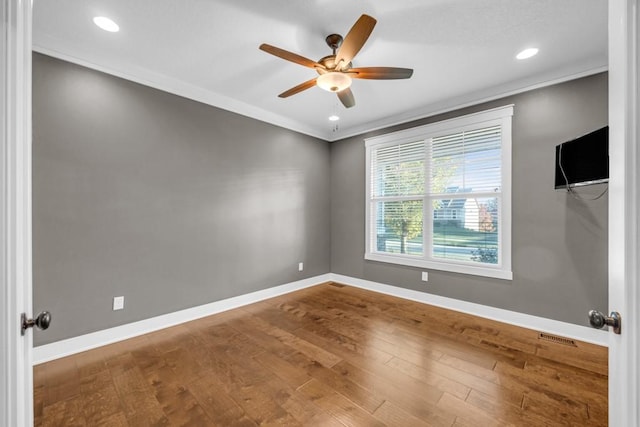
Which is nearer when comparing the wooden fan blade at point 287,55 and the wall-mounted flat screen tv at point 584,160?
the wooden fan blade at point 287,55

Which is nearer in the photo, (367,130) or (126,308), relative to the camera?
(126,308)

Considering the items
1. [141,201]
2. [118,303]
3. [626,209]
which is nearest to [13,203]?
[626,209]

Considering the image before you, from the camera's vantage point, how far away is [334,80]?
212cm

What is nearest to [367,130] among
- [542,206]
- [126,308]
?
[542,206]

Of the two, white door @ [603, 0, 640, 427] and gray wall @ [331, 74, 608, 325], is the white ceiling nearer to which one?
gray wall @ [331, 74, 608, 325]

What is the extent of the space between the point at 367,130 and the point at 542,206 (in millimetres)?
2540

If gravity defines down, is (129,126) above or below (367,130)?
below

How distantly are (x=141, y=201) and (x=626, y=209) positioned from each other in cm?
332

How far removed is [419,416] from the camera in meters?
1.59

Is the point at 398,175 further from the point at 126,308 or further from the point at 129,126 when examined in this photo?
the point at 126,308

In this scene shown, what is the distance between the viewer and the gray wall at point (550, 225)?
98.6 inches

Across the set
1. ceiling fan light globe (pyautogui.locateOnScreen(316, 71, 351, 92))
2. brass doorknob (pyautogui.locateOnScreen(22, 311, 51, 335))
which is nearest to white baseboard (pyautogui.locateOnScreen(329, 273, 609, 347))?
ceiling fan light globe (pyautogui.locateOnScreen(316, 71, 351, 92))

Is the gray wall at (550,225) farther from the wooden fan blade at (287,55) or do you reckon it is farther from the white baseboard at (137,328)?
the white baseboard at (137,328)

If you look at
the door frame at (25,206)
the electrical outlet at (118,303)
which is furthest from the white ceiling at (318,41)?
the electrical outlet at (118,303)
